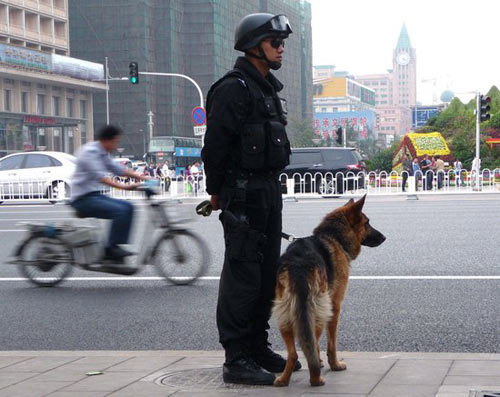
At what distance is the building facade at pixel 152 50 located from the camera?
288 ft

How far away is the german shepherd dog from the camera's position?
4086mm

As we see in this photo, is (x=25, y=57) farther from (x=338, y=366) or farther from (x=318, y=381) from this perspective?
(x=318, y=381)

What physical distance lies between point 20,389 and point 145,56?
85330 mm

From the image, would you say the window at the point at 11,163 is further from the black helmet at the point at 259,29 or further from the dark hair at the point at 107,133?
the black helmet at the point at 259,29

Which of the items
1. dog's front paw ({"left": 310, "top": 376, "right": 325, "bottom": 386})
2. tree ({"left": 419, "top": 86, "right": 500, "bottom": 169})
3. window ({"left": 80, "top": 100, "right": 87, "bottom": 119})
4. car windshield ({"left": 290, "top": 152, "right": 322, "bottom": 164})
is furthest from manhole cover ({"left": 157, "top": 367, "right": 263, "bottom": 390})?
window ({"left": 80, "top": 100, "right": 87, "bottom": 119})

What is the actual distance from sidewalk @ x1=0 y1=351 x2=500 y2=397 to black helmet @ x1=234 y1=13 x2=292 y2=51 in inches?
71.7

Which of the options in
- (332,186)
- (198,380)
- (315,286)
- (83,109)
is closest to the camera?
(315,286)

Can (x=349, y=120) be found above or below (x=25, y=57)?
below

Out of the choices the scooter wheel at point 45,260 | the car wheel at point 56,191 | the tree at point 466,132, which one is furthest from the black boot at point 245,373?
the tree at point 466,132

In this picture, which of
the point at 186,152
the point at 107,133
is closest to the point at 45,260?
the point at 107,133

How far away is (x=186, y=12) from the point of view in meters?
94.0

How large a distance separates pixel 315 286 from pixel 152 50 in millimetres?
87832

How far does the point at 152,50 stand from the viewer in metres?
89.8

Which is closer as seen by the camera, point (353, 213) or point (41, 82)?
point (353, 213)
